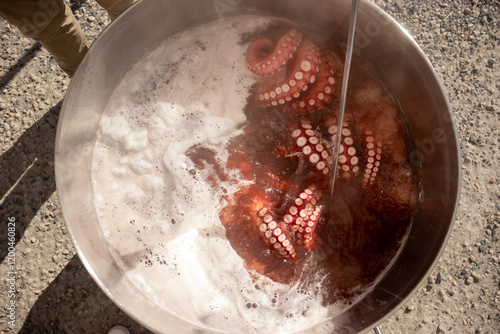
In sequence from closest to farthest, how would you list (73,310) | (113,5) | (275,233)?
1. (275,233)
2. (113,5)
3. (73,310)

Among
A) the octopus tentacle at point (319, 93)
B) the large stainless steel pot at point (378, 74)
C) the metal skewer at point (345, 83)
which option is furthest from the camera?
the octopus tentacle at point (319, 93)

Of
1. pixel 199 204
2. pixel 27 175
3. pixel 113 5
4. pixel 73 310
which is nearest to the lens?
pixel 199 204

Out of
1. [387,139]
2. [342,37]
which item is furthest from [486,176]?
[342,37]

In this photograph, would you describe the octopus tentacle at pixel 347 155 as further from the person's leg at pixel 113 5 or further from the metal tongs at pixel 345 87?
the person's leg at pixel 113 5

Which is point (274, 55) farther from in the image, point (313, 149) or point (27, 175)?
point (27, 175)

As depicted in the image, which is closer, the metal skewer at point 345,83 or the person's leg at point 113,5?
the metal skewer at point 345,83

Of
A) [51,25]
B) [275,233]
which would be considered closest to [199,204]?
[275,233]

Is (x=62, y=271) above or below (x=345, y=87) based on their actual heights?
below

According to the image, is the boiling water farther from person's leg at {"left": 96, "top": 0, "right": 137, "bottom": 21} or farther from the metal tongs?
person's leg at {"left": 96, "top": 0, "right": 137, "bottom": 21}

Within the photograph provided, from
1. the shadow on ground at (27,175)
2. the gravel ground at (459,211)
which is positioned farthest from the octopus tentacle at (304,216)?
the shadow on ground at (27,175)
